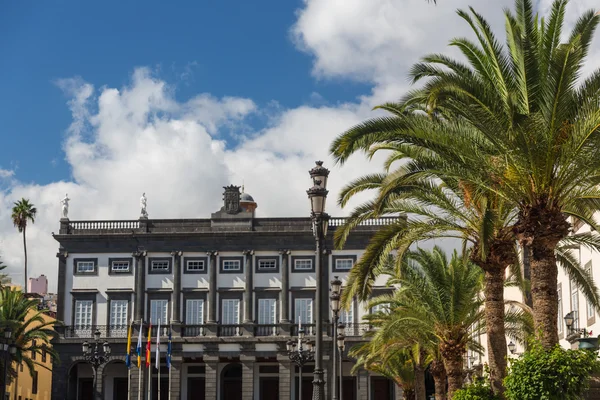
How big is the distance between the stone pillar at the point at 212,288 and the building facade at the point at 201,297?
70mm

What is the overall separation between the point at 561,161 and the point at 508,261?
5.31 meters

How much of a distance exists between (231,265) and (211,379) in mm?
8070

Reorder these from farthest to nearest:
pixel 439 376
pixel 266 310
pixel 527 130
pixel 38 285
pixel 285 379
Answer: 1. pixel 38 285
2. pixel 266 310
3. pixel 285 379
4. pixel 439 376
5. pixel 527 130

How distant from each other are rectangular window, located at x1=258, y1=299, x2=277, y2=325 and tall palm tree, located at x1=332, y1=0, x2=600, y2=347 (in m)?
49.3

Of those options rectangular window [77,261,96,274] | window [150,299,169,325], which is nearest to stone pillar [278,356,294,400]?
window [150,299,169,325]

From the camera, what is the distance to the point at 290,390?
69.3 metres

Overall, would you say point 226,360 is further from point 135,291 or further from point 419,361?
point 419,361

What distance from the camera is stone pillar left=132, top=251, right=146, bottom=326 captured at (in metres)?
70.7

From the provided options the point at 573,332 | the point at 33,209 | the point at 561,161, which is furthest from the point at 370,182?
the point at 33,209

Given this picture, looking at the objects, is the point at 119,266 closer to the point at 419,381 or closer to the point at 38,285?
the point at 419,381

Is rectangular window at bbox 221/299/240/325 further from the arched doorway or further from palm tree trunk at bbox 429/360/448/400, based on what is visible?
palm tree trunk at bbox 429/360/448/400

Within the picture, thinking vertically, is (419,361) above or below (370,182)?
below

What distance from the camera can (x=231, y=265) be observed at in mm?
71375

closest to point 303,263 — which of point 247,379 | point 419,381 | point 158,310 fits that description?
point 247,379
